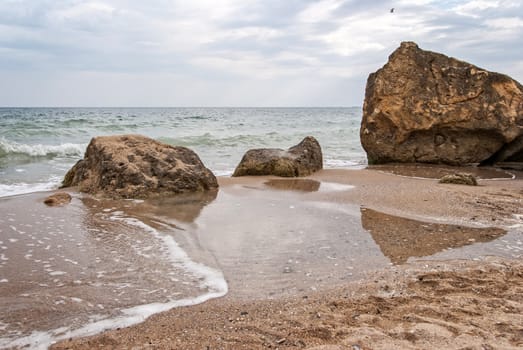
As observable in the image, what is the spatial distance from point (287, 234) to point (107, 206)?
2.93m

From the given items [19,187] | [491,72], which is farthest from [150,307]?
[491,72]

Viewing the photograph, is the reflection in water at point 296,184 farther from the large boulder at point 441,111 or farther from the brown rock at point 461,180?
the large boulder at point 441,111

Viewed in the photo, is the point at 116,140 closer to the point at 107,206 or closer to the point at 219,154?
the point at 107,206

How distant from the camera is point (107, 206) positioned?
650 cm

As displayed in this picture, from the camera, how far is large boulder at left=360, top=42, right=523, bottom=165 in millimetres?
11102

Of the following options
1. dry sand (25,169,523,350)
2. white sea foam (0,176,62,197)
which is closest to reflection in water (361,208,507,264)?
dry sand (25,169,523,350)

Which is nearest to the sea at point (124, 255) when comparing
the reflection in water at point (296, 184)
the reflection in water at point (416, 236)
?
the reflection in water at point (416, 236)

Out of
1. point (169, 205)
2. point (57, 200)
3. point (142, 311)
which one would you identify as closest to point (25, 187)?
point (57, 200)

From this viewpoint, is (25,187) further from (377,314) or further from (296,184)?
(377,314)

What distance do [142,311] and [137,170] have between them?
466 cm

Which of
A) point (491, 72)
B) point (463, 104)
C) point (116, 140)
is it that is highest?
point (491, 72)

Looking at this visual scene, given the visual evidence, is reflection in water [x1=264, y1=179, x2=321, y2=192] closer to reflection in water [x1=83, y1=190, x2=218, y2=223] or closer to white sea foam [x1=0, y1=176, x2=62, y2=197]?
reflection in water [x1=83, y1=190, x2=218, y2=223]

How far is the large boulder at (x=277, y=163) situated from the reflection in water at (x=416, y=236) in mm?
4178

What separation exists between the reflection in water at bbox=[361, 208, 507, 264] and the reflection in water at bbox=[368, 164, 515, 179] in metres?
4.75
